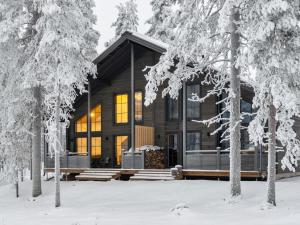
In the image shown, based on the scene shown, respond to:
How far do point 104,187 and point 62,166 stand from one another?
16.5 ft

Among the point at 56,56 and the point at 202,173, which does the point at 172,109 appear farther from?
the point at 56,56

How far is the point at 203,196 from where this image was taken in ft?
59.5

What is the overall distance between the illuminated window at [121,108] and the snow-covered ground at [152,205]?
527 centimetres

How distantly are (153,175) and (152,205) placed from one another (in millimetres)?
4703

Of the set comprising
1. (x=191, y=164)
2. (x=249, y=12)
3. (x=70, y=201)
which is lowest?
(x=70, y=201)

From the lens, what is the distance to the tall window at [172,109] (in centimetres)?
2541

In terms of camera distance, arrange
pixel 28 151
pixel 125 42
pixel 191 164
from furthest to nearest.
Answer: pixel 125 42 < pixel 28 151 < pixel 191 164

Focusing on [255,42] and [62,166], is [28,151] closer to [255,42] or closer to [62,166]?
[62,166]

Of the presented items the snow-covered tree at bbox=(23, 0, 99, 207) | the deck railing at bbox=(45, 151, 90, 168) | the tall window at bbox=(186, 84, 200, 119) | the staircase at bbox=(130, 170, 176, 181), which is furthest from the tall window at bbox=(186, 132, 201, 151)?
the snow-covered tree at bbox=(23, 0, 99, 207)

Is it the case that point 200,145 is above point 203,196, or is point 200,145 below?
above

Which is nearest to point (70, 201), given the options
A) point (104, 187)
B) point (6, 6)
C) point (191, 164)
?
point (104, 187)

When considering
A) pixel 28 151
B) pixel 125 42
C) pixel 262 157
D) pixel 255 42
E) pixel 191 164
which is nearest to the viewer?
pixel 255 42

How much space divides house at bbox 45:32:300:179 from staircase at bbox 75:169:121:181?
573 millimetres

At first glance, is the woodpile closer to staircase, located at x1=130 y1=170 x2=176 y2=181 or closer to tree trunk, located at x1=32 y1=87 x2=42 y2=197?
staircase, located at x1=130 y1=170 x2=176 y2=181
